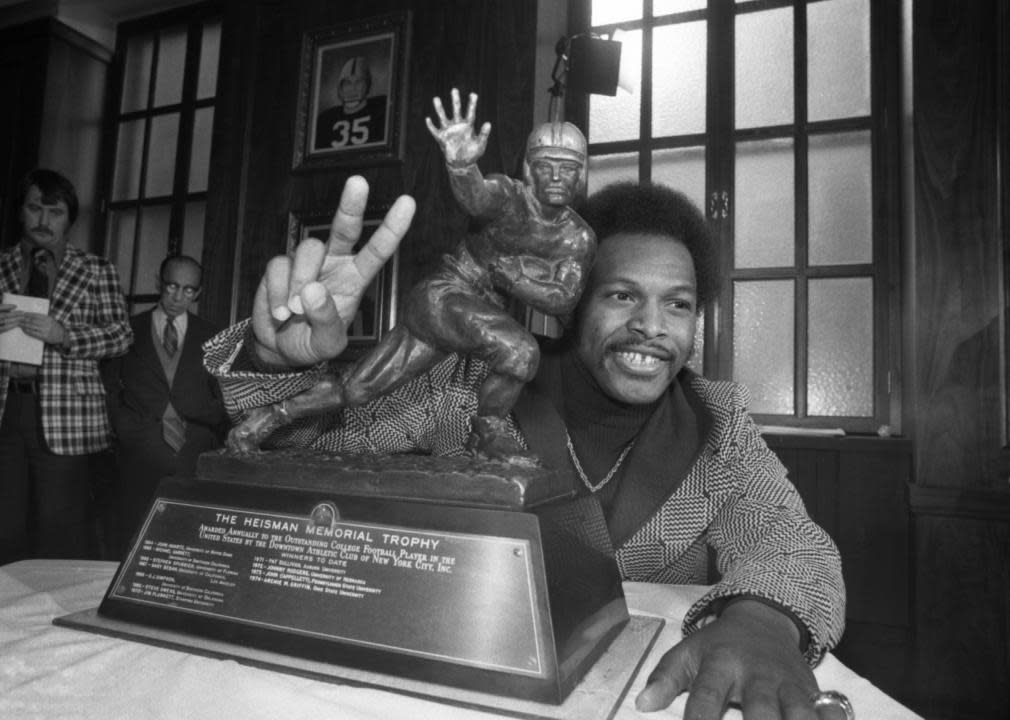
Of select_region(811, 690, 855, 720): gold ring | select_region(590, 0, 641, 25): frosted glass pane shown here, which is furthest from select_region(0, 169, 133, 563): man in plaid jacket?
select_region(811, 690, 855, 720): gold ring

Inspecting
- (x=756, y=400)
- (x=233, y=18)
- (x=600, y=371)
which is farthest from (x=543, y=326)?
(x=233, y=18)

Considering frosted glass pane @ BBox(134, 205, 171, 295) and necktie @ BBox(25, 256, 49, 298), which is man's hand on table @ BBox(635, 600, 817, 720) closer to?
necktie @ BBox(25, 256, 49, 298)

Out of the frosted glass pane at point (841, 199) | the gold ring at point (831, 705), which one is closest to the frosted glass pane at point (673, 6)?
the frosted glass pane at point (841, 199)

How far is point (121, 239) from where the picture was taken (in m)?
3.70

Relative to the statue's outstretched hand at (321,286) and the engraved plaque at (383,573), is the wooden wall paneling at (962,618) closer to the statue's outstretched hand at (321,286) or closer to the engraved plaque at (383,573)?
the engraved plaque at (383,573)

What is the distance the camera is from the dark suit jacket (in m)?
2.40

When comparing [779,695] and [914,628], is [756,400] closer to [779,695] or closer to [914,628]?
[914,628]

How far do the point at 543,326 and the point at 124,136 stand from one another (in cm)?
293

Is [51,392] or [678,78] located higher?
[678,78]

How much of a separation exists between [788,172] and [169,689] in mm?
2395

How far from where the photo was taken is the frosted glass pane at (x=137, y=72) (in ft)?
12.2

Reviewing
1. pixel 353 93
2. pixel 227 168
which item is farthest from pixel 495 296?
pixel 227 168

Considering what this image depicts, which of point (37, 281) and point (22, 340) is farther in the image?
point (37, 281)

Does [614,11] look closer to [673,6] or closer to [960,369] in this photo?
[673,6]
